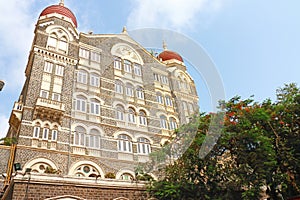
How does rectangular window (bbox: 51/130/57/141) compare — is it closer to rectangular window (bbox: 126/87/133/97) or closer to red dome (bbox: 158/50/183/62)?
rectangular window (bbox: 126/87/133/97)

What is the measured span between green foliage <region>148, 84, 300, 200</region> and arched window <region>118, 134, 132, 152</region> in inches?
207

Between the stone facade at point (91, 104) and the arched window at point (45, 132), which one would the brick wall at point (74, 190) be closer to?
the stone facade at point (91, 104)

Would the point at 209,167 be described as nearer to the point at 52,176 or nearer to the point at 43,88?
the point at 52,176

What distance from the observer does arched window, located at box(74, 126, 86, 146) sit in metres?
13.5

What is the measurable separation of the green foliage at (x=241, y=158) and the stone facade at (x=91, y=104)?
441 cm

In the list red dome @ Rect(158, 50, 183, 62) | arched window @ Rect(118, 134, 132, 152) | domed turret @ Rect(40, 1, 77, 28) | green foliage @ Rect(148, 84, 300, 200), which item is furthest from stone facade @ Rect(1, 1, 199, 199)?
green foliage @ Rect(148, 84, 300, 200)

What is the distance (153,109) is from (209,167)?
31.1 ft

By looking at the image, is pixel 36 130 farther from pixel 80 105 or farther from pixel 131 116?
pixel 131 116

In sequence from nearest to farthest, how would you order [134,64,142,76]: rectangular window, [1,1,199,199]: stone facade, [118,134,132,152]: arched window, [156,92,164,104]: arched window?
[1,1,199,199]: stone facade < [118,134,132,152]: arched window < [134,64,142,76]: rectangular window < [156,92,164,104]: arched window

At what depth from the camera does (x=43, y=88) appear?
14.0 metres

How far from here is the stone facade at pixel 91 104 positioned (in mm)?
12867

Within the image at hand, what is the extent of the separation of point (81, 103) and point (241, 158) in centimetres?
957

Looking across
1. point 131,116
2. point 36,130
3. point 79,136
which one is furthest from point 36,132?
point 131,116

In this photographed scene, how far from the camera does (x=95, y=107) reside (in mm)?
15055
